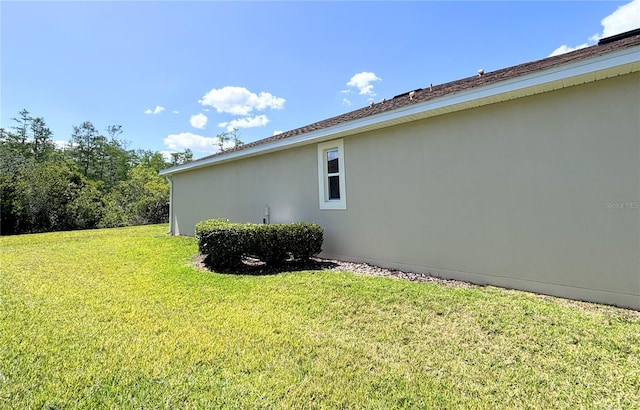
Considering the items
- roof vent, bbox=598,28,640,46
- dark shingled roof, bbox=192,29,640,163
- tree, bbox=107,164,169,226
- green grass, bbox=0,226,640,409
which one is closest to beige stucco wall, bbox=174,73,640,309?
dark shingled roof, bbox=192,29,640,163

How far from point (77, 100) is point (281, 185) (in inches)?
544

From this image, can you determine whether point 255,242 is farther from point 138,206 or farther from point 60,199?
point 60,199

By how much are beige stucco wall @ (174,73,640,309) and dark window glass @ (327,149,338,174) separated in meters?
0.44

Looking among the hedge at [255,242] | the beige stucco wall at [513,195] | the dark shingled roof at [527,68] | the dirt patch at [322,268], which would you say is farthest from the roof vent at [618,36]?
the hedge at [255,242]

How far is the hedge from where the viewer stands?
6273 mm

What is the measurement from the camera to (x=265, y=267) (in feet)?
21.5

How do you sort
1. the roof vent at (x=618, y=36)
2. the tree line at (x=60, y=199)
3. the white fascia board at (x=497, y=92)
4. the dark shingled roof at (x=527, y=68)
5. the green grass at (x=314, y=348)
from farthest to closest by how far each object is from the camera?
the tree line at (x=60, y=199), the roof vent at (x=618, y=36), the dark shingled roof at (x=527, y=68), the white fascia board at (x=497, y=92), the green grass at (x=314, y=348)

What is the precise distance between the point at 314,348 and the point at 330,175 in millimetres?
4921

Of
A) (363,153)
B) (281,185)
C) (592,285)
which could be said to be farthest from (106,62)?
(592,285)

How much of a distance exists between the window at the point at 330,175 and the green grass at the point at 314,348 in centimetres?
268

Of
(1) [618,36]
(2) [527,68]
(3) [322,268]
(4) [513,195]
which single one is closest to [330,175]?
(3) [322,268]

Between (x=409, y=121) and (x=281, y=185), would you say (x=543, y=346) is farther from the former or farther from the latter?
(x=281, y=185)

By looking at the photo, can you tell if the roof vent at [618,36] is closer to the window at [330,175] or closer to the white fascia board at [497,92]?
the white fascia board at [497,92]

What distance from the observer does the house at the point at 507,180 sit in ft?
12.8
